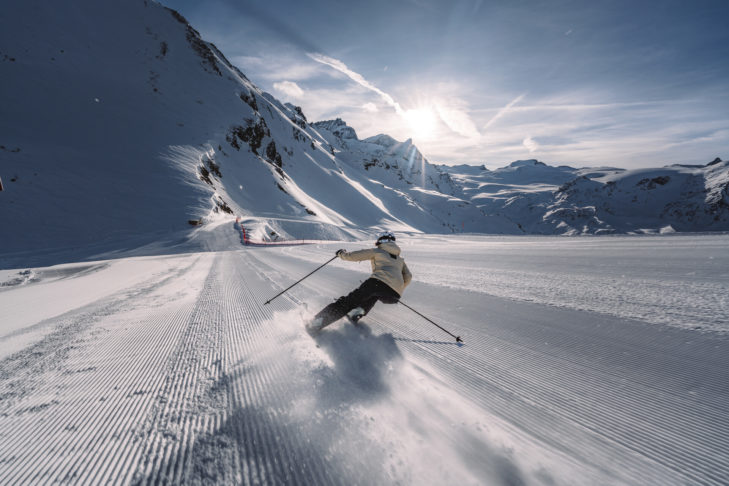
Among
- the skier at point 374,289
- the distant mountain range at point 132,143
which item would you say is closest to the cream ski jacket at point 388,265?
the skier at point 374,289

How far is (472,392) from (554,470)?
2.10ft

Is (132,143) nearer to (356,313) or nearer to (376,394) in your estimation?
(356,313)

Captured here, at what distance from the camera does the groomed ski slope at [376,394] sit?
1368mm

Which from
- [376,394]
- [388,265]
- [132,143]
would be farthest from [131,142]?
[376,394]

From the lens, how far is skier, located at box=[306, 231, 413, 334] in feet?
10.1

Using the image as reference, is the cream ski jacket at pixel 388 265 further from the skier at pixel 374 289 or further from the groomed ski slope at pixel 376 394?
the groomed ski slope at pixel 376 394

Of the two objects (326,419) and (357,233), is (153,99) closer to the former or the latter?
(357,233)

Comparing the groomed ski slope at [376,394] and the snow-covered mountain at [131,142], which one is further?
the snow-covered mountain at [131,142]

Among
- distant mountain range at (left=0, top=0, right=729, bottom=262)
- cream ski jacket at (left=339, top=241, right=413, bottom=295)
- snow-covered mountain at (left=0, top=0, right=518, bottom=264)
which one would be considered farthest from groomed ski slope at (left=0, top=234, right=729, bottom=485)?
snow-covered mountain at (left=0, top=0, right=518, bottom=264)

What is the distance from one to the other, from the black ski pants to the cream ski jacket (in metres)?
0.08

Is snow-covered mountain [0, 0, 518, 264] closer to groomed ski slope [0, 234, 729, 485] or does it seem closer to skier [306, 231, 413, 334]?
groomed ski slope [0, 234, 729, 485]

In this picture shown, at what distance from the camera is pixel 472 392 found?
1.97 metres

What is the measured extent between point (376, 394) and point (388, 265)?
185 centimetres

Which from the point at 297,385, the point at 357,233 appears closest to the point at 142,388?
the point at 297,385
